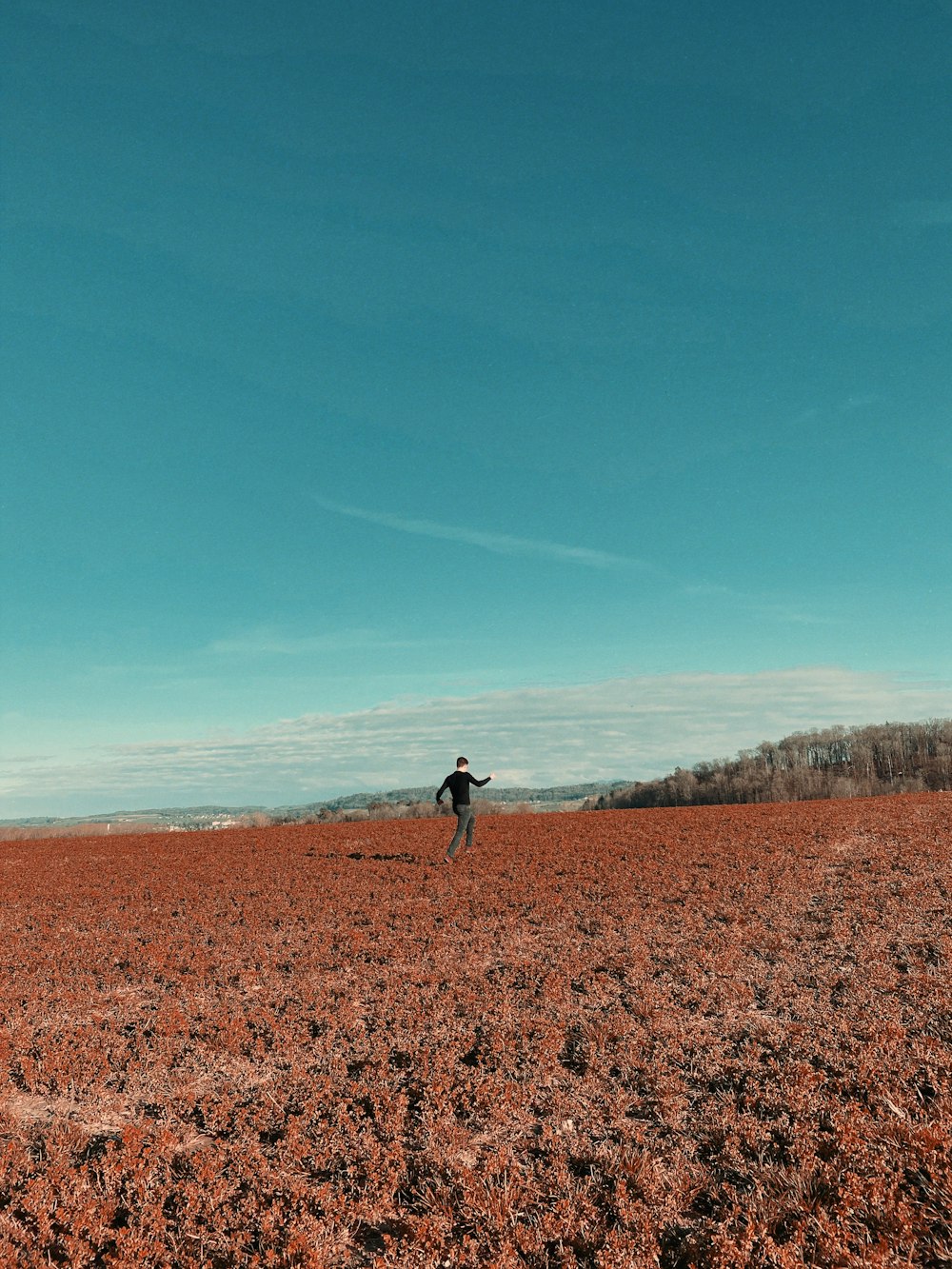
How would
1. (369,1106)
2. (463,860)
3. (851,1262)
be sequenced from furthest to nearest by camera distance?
1. (463,860)
2. (369,1106)
3. (851,1262)

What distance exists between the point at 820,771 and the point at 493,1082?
11393 cm

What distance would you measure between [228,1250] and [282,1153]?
47.4 inches

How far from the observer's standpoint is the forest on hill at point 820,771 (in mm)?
91562

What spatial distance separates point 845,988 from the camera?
1012 cm

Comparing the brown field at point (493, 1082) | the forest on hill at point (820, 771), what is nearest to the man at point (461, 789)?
the brown field at point (493, 1082)

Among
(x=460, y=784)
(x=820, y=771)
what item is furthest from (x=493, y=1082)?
(x=820, y=771)

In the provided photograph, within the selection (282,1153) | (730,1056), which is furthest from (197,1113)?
(730,1056)

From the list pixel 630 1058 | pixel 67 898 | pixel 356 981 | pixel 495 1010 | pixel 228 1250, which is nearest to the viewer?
pixel 228 1250

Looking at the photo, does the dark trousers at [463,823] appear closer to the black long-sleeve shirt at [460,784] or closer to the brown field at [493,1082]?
the black long-sleeve shirt at [460,784]

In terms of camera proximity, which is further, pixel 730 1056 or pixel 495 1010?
pixel 495 1010

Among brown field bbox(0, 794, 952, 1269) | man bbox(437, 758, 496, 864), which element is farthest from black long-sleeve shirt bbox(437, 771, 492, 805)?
brown field bbox(0, 794, 952, 1269)

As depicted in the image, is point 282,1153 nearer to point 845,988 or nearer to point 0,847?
point 845,988

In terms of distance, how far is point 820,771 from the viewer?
108 meters

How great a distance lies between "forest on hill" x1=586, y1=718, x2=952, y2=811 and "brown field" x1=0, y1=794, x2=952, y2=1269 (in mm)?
80868
